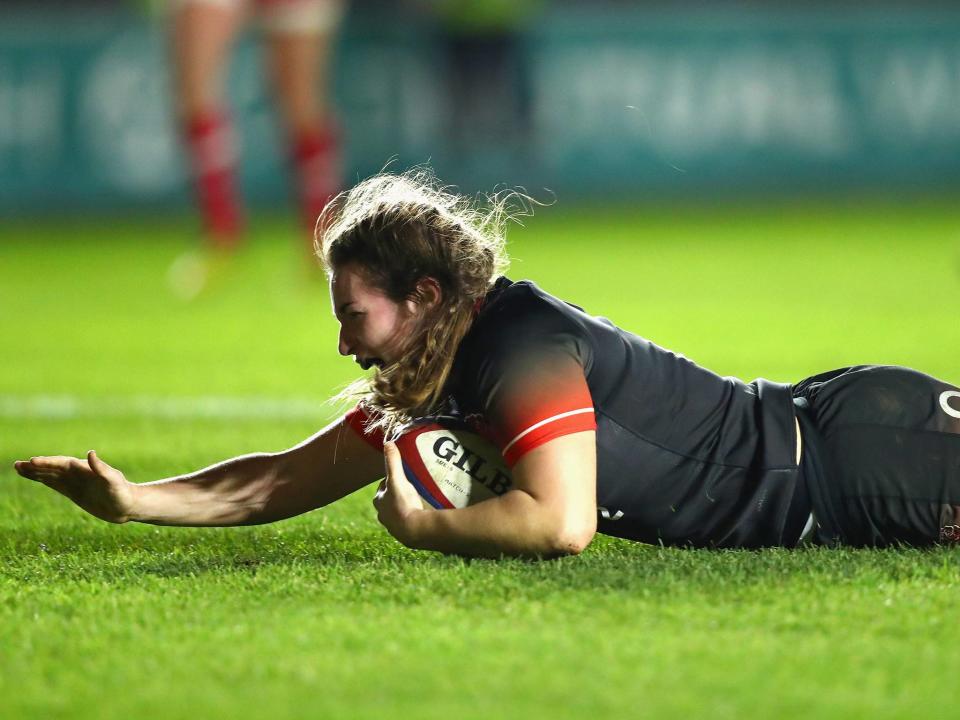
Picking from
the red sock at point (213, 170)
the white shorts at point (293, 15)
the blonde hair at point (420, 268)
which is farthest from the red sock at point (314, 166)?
the blonde hair at point (420, 268)

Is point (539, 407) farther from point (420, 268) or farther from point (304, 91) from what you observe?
point (304, 91)

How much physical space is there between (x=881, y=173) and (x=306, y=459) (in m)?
14.0

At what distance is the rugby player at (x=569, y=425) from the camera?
3.27 meters

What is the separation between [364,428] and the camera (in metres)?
3.77

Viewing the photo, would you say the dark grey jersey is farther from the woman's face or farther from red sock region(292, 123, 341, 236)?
red sock region(292, 123, 341, 236)

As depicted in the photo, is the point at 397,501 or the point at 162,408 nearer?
the point at 397,501

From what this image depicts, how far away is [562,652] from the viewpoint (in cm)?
284

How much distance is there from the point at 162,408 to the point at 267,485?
9.21 feet

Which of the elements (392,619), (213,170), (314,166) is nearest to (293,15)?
(314,166)

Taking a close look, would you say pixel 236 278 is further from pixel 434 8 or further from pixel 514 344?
pixel 514 344

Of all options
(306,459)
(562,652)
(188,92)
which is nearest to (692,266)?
(188,92)

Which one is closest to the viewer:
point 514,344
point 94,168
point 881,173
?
point 514,344

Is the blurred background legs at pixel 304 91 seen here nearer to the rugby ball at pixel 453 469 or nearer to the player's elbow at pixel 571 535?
the rugby ball at pixel 453 469

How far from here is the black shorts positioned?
3.59m
